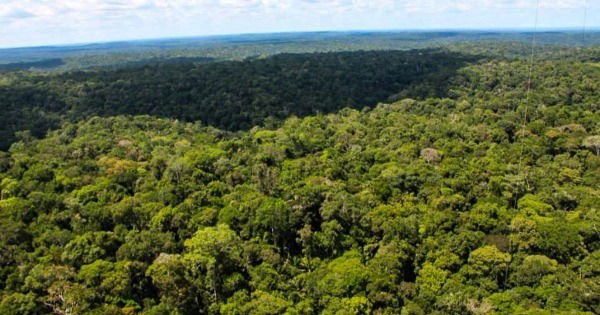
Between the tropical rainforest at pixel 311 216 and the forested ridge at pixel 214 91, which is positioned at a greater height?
the forested ridge at pixel 214 91

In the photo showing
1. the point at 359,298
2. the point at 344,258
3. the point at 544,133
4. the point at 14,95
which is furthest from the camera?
the point at 14,95

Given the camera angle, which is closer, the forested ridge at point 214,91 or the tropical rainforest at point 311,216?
the tropical rainforest at point 311,216

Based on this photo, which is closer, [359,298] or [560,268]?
[359,298]

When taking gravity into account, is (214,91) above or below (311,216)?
above

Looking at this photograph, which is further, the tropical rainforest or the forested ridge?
the forested ridge

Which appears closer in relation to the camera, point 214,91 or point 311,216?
point 311,216

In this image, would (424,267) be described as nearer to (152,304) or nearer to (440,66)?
(152,304)

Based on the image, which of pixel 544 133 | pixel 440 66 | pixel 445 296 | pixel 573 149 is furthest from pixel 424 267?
pixel 440 66

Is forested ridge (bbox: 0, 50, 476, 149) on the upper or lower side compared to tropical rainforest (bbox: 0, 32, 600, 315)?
upper
